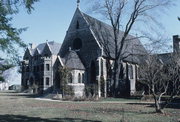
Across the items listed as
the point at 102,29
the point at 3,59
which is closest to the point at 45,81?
the point at 102,29

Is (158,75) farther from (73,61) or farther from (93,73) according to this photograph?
(73,61)

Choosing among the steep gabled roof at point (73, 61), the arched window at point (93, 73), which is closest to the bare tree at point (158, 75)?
the arched window at point (93, 73)

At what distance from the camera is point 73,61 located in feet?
141

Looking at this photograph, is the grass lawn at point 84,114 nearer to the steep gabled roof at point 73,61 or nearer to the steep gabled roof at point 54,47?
the steep gabled roof at point 73,61

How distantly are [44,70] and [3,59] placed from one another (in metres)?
45.0

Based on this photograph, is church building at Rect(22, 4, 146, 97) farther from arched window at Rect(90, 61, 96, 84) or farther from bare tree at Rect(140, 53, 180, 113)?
bare tree at Rect(140, 53, 180, 113)

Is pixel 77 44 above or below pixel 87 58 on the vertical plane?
above

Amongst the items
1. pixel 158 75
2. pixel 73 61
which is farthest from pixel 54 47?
pixel 158 75

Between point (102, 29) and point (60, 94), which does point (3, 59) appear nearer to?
point (60, 94)

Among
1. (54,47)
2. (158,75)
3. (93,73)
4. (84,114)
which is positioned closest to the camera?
(84,114)

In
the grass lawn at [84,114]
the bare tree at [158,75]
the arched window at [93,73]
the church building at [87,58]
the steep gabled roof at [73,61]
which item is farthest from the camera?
the arched window at [93,73]

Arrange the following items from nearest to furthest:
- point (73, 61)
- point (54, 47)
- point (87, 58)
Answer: point (73, 61)
point (87, 58)
point (54, 47)

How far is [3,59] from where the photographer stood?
11.7m

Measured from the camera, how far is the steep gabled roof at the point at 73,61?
42.1 metres
